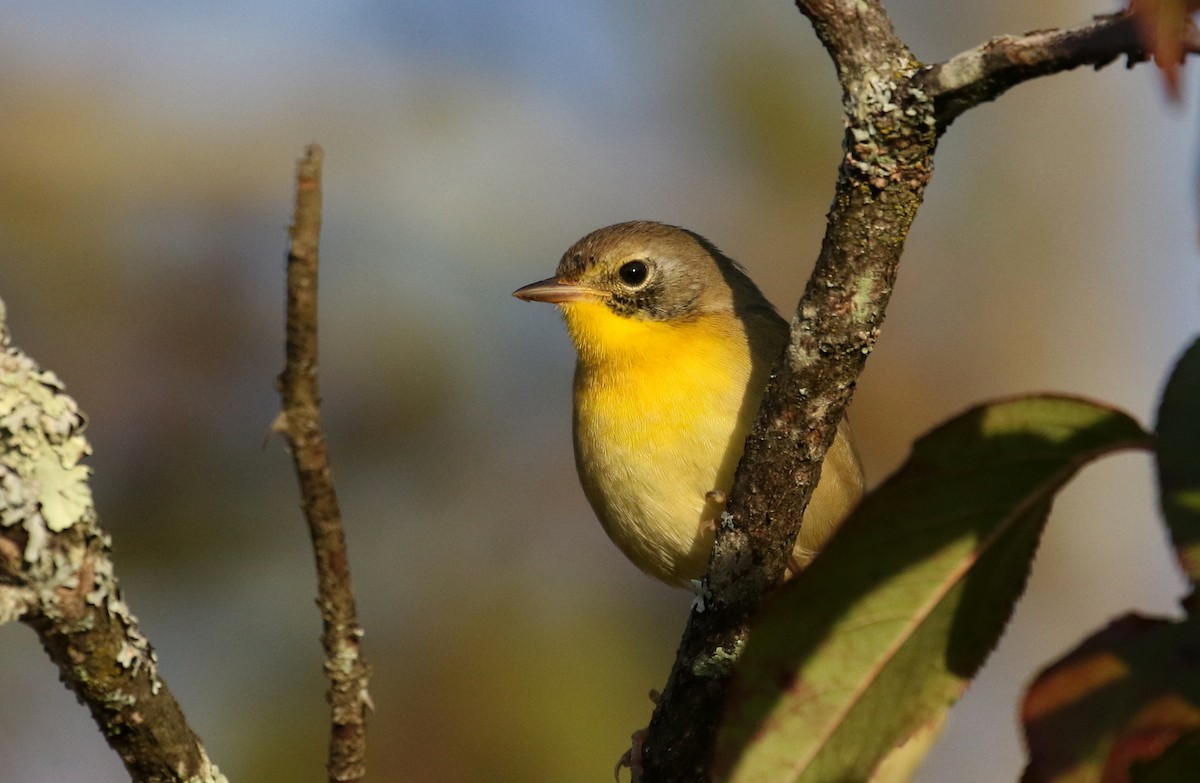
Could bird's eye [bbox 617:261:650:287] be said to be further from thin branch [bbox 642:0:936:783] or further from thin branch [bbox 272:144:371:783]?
thin branch [bbox 272:144:371:783]

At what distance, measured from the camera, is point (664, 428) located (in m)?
4.17

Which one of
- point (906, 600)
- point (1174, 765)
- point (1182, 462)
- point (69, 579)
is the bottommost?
point (1174, 765)

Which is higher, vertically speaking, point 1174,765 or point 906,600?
point 906,600

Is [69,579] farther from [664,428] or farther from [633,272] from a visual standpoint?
[633,272]

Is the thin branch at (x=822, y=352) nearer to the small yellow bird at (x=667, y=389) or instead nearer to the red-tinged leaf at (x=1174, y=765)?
the small yellow bird at (x=667, y=389)

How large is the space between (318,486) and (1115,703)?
1335 mm

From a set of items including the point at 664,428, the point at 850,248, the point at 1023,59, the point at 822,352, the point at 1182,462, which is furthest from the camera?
the point at 664,428

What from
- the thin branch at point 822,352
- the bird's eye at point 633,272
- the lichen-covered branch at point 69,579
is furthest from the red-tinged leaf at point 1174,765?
the bird's eye at point 633,272

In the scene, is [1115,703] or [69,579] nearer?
[1115,703]

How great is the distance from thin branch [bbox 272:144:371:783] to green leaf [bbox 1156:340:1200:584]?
1.23 meters

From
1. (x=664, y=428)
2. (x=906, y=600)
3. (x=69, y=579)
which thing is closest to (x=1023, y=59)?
(x=906, y=600)

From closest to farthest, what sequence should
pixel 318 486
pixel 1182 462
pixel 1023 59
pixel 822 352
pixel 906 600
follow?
pixel 1182 462 < pixel 906 600 < pixel 1023 59 < pixel 318 486 < pixel 822 352

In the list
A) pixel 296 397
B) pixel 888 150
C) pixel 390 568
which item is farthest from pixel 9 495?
pixel 390 568

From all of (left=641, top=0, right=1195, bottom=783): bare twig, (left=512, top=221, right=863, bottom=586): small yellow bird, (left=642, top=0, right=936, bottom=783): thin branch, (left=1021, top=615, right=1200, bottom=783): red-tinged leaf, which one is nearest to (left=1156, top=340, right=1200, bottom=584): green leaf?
(left=1021, top=615, right=1200, bottom=783): red-tinged leaf
